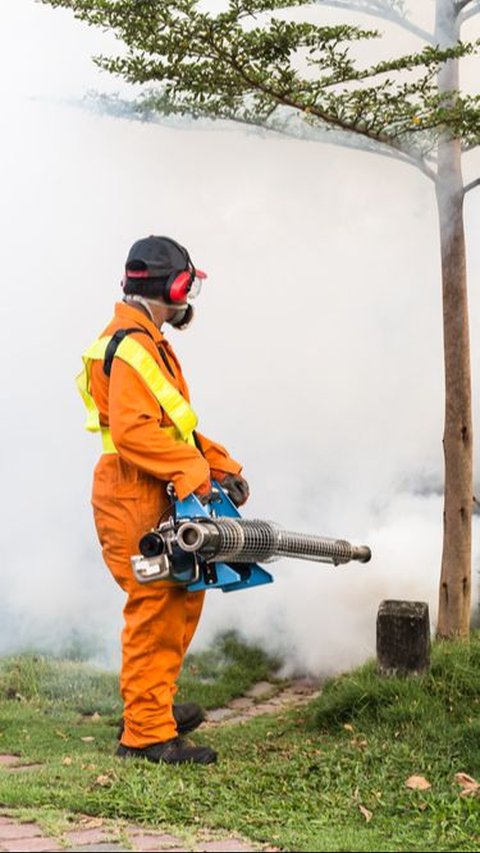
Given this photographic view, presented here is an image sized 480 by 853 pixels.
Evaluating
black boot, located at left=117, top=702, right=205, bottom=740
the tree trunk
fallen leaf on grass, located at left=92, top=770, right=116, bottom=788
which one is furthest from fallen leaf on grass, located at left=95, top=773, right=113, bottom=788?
the tree trunk

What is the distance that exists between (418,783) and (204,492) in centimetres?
165

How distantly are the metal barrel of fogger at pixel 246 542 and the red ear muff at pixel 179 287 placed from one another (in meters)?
1.22

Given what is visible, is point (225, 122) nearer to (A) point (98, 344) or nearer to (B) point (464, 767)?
(A) point (98, 344)

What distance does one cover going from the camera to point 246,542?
654 centimetres

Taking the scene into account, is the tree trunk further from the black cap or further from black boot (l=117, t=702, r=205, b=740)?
the black cap

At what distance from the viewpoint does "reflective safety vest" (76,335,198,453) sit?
6809mm

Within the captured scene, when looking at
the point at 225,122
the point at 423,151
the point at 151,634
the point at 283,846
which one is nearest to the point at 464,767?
the point at 151,634

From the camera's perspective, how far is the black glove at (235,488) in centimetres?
735

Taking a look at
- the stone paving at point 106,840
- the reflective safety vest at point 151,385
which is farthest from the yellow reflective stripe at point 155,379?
the stone paving at point 106,840

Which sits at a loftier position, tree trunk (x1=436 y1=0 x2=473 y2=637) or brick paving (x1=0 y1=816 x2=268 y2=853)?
tree trunk (x1=436 y1=0 x2=473 y2=637)

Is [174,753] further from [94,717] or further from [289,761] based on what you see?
[94,717]

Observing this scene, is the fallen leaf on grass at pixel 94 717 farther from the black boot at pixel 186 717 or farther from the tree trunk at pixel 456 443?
the tree trunk at pixel 456 443

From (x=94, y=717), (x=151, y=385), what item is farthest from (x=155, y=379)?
(x=94, y=717)

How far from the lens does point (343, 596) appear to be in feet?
35.0
